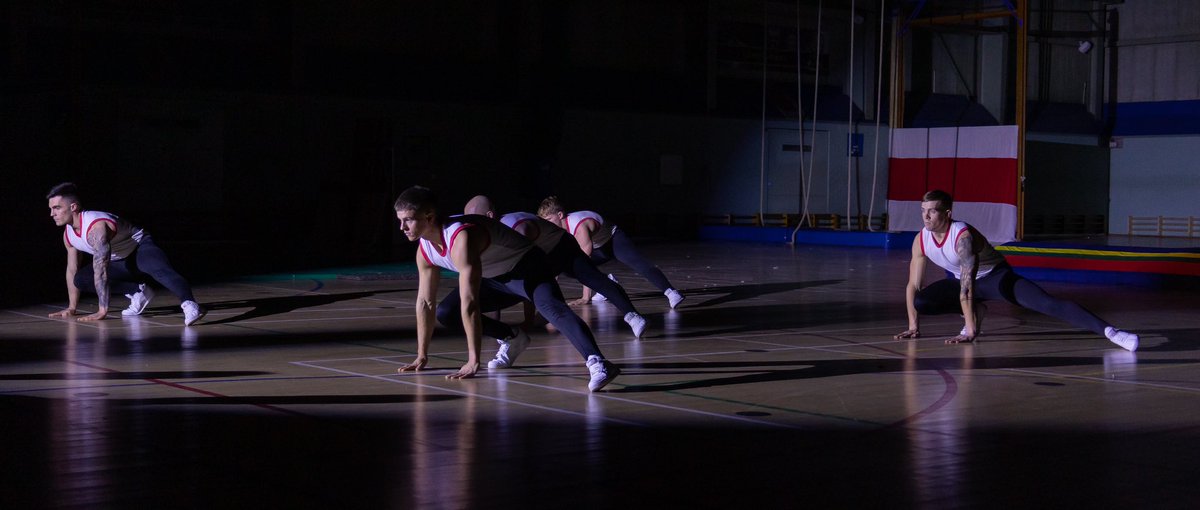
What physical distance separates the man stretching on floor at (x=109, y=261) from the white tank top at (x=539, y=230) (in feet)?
11.4

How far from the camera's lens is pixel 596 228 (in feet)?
48.5

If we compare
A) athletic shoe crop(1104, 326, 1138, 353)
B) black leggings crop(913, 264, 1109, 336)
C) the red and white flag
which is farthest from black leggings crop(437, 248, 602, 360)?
the red and white flag

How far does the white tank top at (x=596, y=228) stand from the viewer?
14.7 m

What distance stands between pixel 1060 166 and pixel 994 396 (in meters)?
32.1

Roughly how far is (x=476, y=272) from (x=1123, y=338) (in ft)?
18.2

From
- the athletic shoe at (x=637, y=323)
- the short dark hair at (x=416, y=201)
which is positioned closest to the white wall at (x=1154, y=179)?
the athletic shoe at (x=637, y=323)

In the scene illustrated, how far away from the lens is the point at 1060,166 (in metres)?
38.5

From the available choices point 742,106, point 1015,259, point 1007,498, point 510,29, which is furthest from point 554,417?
point 742,106

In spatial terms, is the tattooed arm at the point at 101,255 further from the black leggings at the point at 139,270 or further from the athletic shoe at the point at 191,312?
the athletic shoe at the point at 191,312

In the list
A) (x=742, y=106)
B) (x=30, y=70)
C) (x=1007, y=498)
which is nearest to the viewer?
(x=1007, y=498)

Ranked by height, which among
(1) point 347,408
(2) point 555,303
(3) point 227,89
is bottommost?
(1) point 347,408

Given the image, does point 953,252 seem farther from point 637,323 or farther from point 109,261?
point 109,261

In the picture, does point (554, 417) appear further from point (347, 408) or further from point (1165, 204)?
point (1165, 204)

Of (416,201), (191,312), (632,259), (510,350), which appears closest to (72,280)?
(191,312)
